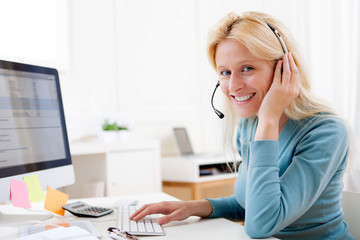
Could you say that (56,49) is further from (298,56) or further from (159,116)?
(298,56)

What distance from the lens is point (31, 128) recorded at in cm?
110

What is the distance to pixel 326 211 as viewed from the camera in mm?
1021

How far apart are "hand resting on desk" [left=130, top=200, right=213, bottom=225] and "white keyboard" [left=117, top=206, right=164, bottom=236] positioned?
2cm

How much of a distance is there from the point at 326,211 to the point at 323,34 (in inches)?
53.5

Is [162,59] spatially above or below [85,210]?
above

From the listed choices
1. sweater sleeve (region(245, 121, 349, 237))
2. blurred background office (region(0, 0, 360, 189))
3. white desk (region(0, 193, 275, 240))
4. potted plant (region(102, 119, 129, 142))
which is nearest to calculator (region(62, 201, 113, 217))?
white desk (region(0, 193, 275, 240))

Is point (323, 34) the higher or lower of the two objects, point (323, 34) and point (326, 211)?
the higher

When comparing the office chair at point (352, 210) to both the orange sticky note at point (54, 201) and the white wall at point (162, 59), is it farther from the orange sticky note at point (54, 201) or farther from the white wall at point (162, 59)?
the white wall at point (162, 59)

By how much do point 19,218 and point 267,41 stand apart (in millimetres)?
833

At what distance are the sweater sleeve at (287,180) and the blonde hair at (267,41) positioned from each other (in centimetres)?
11

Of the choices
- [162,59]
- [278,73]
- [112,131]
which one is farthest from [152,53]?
[278,73]

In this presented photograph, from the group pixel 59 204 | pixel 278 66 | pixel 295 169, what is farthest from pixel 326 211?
pixel 59 204

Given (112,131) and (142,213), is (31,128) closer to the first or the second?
(142,213)

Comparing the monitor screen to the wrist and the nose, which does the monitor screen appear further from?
the nose
